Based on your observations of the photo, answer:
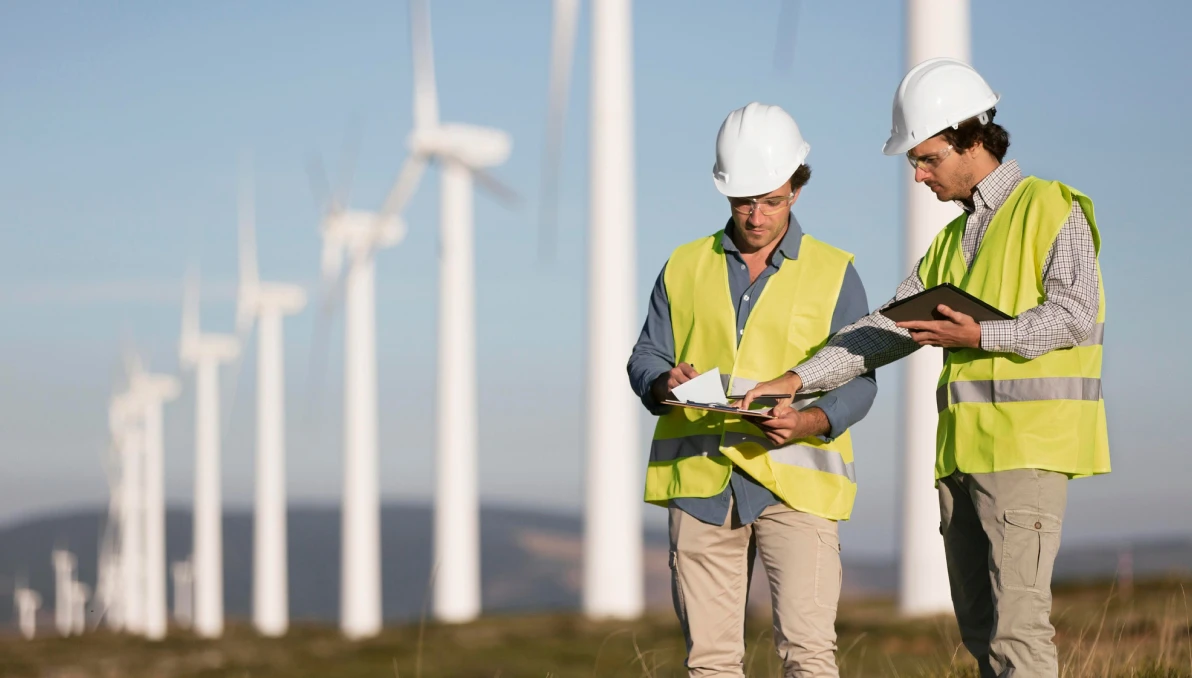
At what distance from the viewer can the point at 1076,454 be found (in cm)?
642

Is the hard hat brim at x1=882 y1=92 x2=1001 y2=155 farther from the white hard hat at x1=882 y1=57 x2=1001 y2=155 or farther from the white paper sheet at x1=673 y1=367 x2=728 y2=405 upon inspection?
the white paper sheet at x1=673 y1=367 x2=728 y2=405

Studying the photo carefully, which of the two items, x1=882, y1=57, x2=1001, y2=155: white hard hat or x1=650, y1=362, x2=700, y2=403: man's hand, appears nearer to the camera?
x1=882, y1=57, x2=1001, y2=155: white hard hat

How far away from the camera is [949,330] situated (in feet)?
21.5

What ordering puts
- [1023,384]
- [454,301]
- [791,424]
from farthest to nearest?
[454,301], [791,424], [1023,384]

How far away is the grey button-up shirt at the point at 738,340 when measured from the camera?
22.8ft

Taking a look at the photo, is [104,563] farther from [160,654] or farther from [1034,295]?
[1034,295]

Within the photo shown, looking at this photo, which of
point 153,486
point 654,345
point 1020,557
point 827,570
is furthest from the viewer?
point 153,486

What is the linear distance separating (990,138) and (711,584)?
229 centimetres

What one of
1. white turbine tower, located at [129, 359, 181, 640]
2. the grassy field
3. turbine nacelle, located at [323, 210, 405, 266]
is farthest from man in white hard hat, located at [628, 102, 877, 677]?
white turbine tower, located at [129, 359, 181, 640]

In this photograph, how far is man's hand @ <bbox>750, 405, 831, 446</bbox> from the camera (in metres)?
6.76

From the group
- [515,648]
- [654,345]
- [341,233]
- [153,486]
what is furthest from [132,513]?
[654,345]

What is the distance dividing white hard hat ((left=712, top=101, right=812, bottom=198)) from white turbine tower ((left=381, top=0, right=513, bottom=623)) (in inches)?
1471

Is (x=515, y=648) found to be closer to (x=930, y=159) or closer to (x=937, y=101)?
(x=930, y=159)

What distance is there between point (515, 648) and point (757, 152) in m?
26.5
